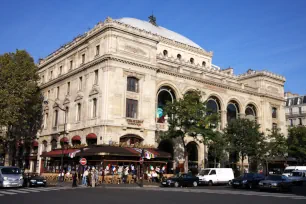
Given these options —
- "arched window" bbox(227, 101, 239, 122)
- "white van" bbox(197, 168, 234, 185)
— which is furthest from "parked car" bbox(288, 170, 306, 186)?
"arched window" bbox(227, 101, 239, 122)

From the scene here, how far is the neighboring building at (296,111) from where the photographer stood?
78.9 meters

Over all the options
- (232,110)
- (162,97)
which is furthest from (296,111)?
(162,97)

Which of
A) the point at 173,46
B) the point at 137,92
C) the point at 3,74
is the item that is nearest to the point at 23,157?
the point at 3,74

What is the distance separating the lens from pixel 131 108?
133 feet

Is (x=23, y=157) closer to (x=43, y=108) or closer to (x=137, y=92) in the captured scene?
(x=43, y=108)

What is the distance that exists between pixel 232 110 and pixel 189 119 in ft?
58.2

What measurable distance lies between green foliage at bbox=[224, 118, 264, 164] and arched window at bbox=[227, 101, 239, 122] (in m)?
6.62

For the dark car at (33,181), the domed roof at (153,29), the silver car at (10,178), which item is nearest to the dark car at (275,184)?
the dark car at (33,181)

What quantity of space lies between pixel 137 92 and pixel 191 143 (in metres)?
11.9

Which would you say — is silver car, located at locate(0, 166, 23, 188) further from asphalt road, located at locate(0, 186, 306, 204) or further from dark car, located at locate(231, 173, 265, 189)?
dark car, located at locate(231, 173, 265, 189)

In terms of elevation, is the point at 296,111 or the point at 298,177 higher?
the point at 296,111

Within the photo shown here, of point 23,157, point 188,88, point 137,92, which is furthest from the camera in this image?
point 23,157

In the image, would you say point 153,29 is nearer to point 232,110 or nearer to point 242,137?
point 232,110

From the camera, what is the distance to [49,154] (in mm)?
41906
